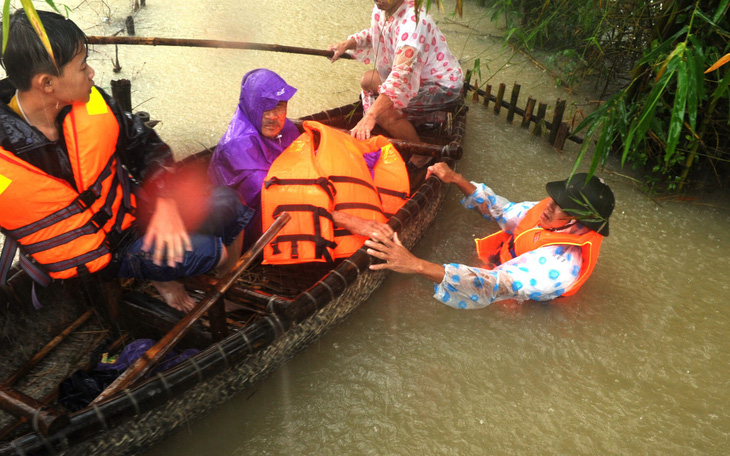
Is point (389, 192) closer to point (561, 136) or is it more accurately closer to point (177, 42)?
point (177, 42)

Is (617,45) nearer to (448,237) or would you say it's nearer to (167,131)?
(448,237)

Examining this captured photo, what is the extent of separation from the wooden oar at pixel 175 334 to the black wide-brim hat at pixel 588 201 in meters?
1.73

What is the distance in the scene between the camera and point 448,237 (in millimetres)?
4590

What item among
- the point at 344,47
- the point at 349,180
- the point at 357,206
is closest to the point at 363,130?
the point at 349,180

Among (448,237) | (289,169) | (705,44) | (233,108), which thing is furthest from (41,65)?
(705,44)

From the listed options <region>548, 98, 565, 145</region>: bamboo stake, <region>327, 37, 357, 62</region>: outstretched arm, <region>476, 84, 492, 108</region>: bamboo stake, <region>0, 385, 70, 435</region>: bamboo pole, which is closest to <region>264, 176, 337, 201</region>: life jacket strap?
<region>0, 385, 70, 435</region>: bamboo pole

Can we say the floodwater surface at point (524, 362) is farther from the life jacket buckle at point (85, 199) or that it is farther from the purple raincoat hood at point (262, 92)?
the purple raincoat hood at point (262, 92)

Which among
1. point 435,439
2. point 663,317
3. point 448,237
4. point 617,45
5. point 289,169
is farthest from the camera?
point 617,45

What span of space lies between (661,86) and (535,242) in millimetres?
1190

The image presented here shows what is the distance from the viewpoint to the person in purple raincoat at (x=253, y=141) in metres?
3.30

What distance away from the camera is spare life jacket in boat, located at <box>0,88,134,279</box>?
7.62 ft

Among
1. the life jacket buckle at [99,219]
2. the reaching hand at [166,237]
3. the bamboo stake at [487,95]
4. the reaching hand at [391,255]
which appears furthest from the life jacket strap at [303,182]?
the bamboo stake at [487,95]

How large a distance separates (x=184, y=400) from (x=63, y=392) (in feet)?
2.19

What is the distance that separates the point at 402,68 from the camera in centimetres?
429
